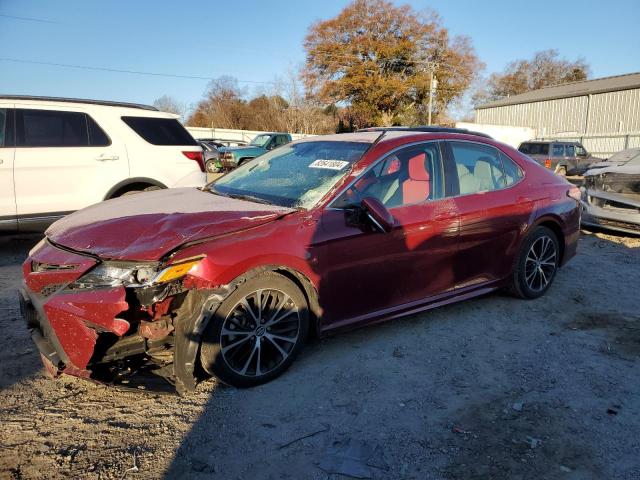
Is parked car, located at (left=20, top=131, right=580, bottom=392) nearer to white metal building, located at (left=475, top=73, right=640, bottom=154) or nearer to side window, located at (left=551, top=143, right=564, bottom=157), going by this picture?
side window, located at (left=551, top=143, right=564, bottom=157)

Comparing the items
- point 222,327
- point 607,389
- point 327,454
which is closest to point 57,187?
point 222,327

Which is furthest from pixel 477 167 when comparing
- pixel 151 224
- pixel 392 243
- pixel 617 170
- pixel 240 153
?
pixel 240 153

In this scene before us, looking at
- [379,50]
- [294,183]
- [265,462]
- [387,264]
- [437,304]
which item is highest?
[379,50]

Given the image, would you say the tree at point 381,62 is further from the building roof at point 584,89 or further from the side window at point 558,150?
the side window at point 558,150

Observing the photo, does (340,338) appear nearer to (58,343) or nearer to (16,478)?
(58,343)

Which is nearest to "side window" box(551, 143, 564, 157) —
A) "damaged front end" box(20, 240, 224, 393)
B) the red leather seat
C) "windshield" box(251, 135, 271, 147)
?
"windshield" box(251, 135, 271, 147)

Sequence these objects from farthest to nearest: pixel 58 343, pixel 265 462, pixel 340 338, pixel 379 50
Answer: pixel 379 50 < pixel 340 338 < pixel 58 343 < pixel 265 462

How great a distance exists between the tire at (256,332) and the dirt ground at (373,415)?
0.43 ft

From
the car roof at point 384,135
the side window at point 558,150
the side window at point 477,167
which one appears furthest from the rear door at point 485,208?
the side window at point 558,150

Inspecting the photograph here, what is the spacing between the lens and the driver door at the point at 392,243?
129 inches

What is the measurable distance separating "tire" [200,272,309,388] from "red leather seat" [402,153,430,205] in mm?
1229

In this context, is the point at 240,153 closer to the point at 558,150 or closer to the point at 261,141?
the point at 261,141

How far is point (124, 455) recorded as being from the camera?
239 cm

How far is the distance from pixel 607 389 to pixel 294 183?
2.59 m
